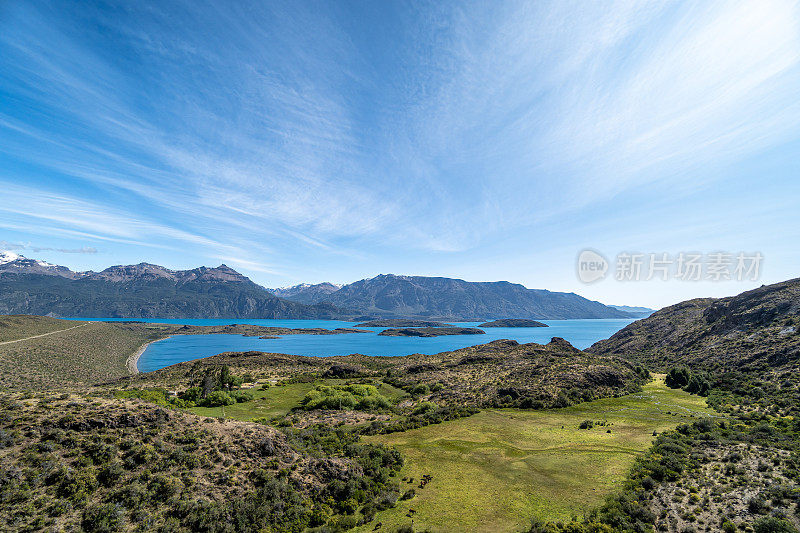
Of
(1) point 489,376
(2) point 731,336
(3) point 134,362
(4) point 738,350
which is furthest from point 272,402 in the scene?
Answer: (3) point 134,362

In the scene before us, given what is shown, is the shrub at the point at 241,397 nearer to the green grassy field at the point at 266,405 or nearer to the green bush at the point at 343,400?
the green grassy field at the point at 266,405

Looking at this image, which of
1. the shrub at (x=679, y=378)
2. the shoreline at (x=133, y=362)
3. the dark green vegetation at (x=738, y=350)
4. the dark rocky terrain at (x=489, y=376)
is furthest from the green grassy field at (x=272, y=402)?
the shoreline at (x=133, y=362)

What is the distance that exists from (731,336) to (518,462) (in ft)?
300

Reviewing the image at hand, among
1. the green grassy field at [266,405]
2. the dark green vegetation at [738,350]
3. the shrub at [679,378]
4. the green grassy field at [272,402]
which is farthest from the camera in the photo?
the shrub at [679,378]

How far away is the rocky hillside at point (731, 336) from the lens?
208 feet

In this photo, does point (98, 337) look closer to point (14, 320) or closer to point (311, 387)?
point (14, 320)

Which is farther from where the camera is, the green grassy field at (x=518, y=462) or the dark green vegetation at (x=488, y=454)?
the green grassy field at (x=518, y=462)

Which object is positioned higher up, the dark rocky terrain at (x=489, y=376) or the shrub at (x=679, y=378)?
the shrub at (x=679, y=378)

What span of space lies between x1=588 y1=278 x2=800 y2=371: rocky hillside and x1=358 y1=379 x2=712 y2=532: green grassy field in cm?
2884

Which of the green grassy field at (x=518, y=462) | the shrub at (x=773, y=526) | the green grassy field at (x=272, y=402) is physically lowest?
the green grassy field at (x=272, y=402)

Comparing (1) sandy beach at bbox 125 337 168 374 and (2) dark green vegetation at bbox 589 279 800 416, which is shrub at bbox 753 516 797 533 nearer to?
(2) dark green vegetation at bbox 589 279 800 416

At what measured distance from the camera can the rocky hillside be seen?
6350 cm

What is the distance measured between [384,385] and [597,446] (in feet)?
148

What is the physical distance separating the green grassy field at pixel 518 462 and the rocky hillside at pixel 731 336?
1136 inches
